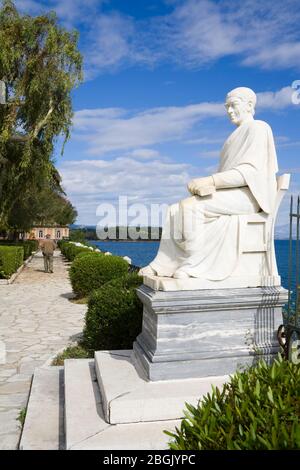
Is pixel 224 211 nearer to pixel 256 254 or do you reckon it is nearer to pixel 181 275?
pixel 256 254

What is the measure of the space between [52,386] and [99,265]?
722 cm

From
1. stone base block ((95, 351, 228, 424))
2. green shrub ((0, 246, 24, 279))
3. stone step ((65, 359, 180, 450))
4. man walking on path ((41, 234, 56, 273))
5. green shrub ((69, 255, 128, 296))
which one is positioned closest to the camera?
stone step ((65, 359, 180, 450))

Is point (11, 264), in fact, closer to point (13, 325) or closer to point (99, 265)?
point (99, 265)

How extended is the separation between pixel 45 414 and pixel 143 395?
3.35 ft

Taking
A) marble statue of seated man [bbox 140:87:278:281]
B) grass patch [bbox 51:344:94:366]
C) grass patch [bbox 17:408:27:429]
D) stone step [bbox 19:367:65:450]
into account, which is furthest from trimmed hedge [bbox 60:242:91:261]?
marble statue of seated man [bbox 140:87:278:281]

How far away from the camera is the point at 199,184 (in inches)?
161

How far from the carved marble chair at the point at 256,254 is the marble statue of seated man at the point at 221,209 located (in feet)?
0.20

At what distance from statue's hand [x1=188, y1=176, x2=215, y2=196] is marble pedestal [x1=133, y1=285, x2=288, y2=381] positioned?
0.90 meters

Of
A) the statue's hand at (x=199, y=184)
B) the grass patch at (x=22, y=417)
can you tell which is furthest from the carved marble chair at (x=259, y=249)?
the grass patch at (x=22, y=417)

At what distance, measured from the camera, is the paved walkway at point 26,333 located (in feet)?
14.5

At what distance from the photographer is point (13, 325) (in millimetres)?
8508

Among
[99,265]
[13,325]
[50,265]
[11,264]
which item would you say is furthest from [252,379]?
[50,265]

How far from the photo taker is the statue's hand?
4.06 metres

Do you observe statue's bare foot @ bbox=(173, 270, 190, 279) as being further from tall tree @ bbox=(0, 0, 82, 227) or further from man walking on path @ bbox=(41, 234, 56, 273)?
man walking on path @ bbox=(41, 234, 56, 273)
